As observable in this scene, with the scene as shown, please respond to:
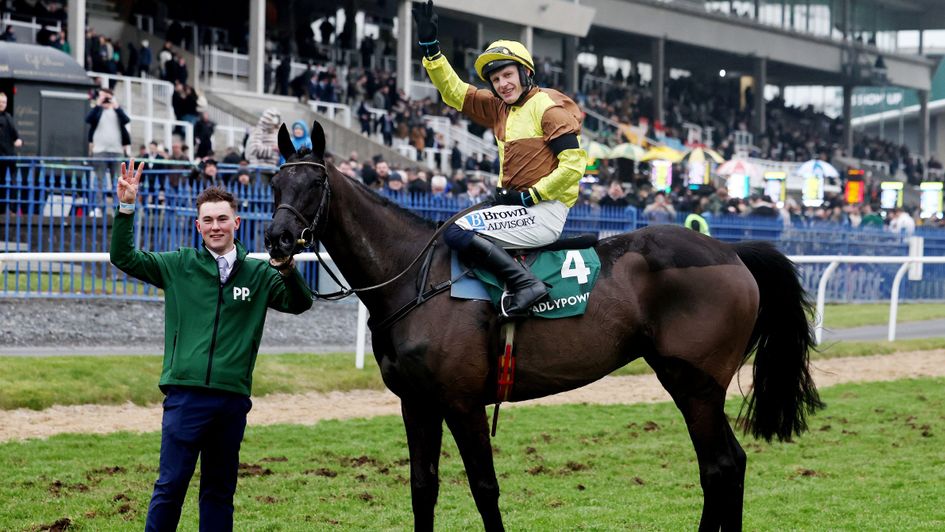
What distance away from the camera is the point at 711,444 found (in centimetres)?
531

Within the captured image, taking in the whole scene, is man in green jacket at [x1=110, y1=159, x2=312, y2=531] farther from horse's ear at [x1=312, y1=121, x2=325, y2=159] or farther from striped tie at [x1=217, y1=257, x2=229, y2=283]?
horse's ear at [x1=312, y1=121, x2=325, y2=159]

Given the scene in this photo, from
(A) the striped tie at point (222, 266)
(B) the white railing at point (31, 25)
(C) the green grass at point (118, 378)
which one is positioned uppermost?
(B) the white railing at point (31, 25)

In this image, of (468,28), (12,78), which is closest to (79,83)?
(12,78)

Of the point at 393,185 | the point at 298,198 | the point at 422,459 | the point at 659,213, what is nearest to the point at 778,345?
the point at 422,459

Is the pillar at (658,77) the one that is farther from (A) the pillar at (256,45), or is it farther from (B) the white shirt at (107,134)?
(B) the white shirt at (107,134)

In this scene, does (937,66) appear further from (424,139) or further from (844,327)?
(844,327)

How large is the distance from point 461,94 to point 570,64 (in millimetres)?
28978

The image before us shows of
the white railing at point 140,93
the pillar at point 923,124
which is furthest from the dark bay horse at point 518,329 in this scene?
the pillar at point 923,124

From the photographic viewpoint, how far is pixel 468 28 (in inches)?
1277

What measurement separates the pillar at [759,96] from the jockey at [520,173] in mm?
36771

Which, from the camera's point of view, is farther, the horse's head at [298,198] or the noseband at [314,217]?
the noseband at [314,217]

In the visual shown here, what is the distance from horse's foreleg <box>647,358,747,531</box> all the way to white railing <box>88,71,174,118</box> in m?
14.8

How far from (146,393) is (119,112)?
5.82m

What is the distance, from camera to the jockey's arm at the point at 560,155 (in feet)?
17.0
